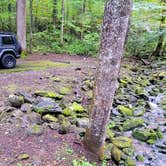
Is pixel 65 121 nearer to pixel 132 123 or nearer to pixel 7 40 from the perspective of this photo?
pixel 132 123

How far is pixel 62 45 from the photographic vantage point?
21.5 meters

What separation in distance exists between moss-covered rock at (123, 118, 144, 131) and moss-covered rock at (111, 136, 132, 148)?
963 millimetres

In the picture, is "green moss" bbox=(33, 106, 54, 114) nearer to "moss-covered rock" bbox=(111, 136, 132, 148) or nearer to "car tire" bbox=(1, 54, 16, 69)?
"moss-covered rock" bbox=(111, 136, 132, 148)

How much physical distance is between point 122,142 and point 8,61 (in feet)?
24.3

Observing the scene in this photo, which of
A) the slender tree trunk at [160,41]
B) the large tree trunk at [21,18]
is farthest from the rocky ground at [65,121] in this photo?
the slender tree trunk at [160,41]

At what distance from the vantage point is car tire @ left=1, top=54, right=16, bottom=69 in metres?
12.5

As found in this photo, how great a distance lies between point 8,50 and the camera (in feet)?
41.4

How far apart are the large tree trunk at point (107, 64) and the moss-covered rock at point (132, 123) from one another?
2.84 metres

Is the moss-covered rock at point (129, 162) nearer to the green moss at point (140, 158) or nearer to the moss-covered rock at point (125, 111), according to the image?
the green moss at point (140, 158)

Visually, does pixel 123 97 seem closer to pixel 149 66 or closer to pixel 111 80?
pixel 111 80

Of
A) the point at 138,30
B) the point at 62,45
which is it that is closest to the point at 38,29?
the point at 62,45

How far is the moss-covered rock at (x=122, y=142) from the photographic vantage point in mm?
7074

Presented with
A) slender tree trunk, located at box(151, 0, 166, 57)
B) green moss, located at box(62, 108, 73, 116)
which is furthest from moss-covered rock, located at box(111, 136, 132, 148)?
slender tree trunk, located at box(151, 0, 166, 57)

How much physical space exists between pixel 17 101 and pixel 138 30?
1479cm
